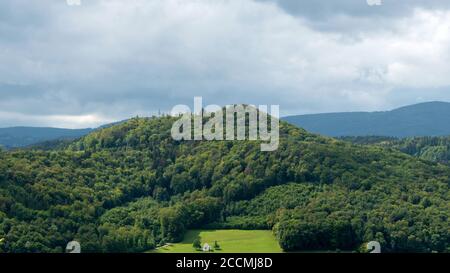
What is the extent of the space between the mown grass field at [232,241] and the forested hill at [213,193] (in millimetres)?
2111

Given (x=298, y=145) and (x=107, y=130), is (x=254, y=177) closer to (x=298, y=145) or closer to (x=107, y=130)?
(x=298, y=145)

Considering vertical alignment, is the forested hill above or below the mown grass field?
above

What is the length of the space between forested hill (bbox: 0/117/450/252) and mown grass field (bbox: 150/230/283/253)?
2.11 metres

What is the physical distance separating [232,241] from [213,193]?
33951 mm

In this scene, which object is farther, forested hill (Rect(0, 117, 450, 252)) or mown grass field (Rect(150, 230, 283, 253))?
forested hill (Rect(0, 117, 450, 252))

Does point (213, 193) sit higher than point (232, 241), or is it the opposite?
point (213, 193)

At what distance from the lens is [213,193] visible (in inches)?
5027

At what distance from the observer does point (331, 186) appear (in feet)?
404

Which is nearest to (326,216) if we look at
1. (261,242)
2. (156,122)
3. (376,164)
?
(261,242)

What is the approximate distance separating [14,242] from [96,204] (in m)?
37.3

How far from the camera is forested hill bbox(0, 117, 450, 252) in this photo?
8925 centimetres

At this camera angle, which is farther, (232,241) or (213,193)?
(213,193)

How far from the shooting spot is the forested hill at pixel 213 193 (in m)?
89.2

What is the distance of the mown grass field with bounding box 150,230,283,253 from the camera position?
86.1m
